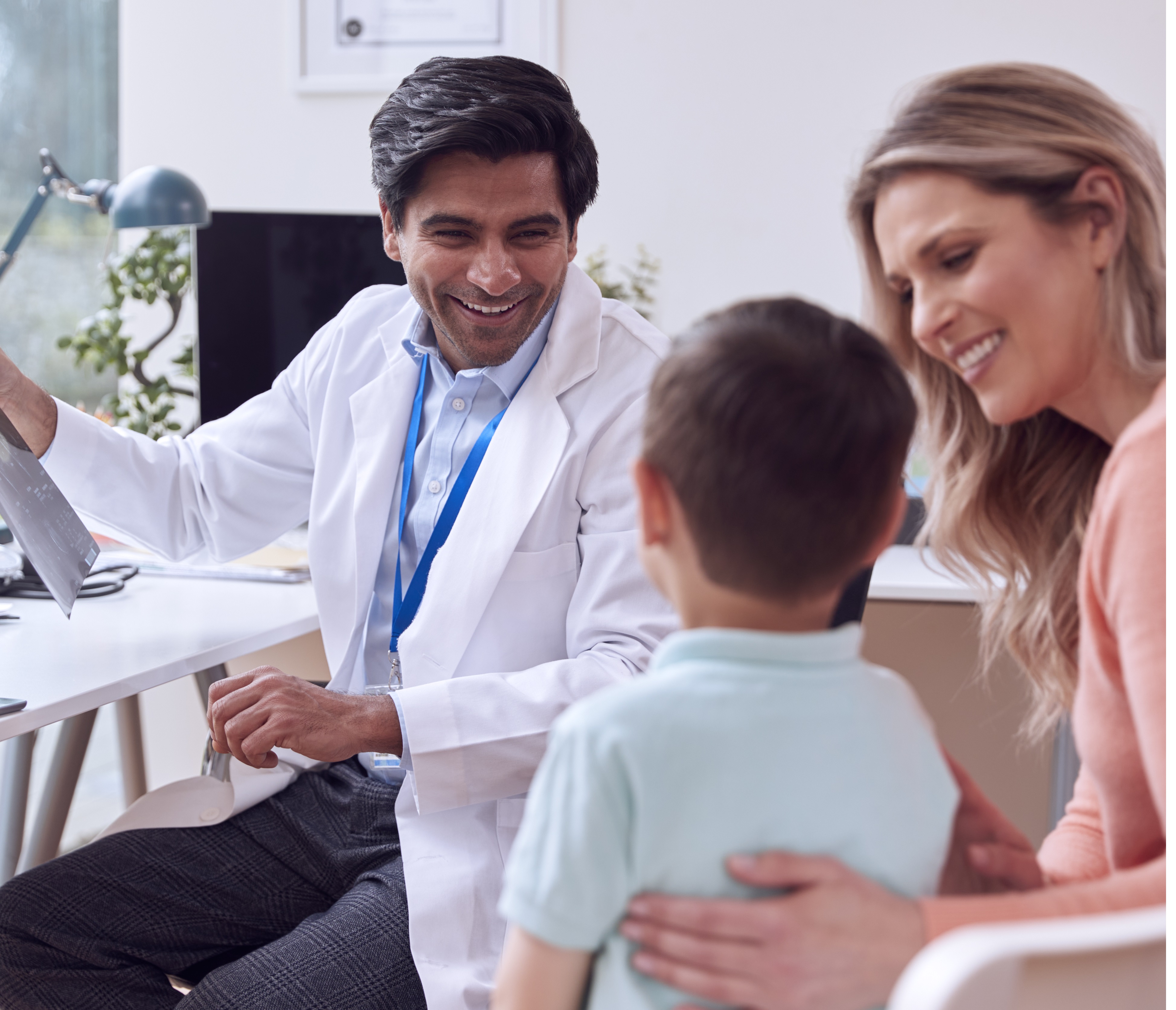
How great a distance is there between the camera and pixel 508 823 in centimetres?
116

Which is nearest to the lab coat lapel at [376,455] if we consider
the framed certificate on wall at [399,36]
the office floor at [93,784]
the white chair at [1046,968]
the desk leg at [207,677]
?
the desk leg at [207,677]

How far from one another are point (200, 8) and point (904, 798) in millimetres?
2607

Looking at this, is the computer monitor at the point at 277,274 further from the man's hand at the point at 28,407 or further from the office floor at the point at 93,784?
the office floor at the point at 93,784

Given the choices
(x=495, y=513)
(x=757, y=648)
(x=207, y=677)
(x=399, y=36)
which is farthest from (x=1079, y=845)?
(x=399, y=36)

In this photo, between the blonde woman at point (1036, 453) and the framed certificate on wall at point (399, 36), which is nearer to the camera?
the blonde woman at point (1036, 453)

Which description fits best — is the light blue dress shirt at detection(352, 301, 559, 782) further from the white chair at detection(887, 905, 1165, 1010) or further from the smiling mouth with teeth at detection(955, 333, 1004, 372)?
the white chair at detection(887, 905, 1165, 1010)

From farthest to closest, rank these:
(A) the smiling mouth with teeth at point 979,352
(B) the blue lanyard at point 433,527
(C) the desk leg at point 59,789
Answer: (C) the desk leg at point 59,789, (B) the blue lanyard at point 433,527, (A) the smiling mouth with teeth at point 979,352

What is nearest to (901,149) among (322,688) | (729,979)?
(729,979)

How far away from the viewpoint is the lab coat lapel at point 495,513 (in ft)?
3.99

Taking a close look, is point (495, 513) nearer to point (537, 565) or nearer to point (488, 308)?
point (537, 565)

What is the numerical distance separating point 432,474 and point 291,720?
0.40 metres

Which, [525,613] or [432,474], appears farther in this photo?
[432,474]

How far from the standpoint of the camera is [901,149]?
2.56 feet

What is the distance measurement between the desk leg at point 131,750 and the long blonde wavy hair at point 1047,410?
4.83ft
